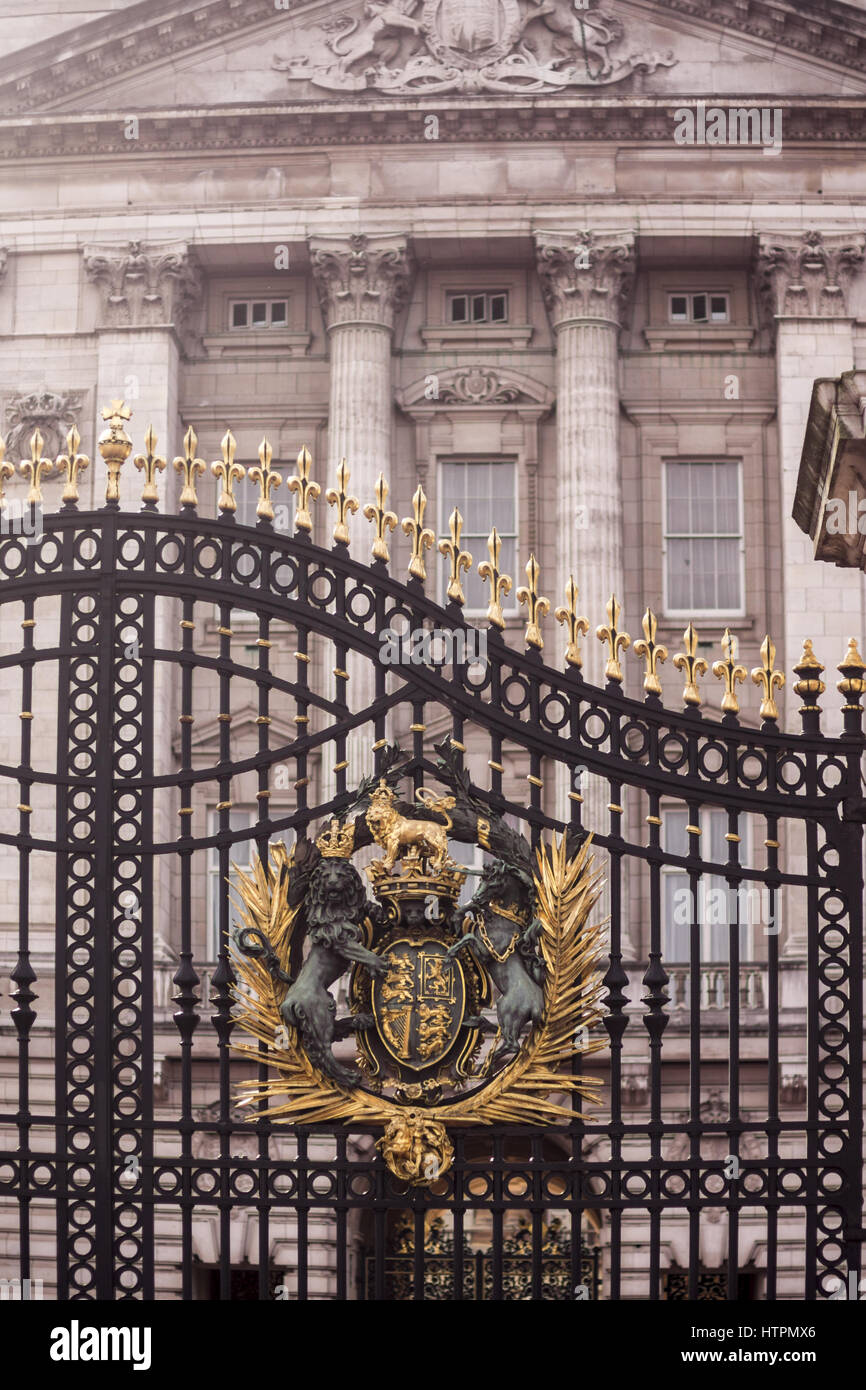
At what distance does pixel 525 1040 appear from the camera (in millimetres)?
12594

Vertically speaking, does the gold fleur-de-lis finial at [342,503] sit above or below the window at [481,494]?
below

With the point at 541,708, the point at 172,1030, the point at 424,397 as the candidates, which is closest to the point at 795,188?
the point at 424,397

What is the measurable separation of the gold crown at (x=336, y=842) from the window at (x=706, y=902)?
22164 mm

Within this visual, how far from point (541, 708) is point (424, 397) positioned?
2731cm

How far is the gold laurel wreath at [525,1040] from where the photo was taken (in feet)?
41.2

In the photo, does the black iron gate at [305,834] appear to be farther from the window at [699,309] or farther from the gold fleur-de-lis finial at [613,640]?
the window at [699,309]

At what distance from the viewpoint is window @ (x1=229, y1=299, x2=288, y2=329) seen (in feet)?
134

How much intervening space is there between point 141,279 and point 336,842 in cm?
2795

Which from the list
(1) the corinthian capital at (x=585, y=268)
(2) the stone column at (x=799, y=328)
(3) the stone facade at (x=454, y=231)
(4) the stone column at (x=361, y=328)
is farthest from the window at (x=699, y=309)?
(4) the stone column at (x=361, y=328)

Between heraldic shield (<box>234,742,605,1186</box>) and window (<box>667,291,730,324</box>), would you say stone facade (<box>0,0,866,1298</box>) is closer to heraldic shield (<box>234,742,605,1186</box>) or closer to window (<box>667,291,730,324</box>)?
window (<box>667,291,730,324</box>)

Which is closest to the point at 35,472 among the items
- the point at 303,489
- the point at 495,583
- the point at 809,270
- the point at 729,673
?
the point at 303,489

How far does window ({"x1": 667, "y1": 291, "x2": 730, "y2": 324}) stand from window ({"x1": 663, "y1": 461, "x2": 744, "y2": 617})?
2.57 meters

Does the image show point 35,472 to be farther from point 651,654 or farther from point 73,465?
point 651,654

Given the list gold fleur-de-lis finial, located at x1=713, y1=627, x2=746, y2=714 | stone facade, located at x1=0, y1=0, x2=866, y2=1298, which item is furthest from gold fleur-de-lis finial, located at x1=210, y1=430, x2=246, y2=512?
stone facade, located at x1=0, y1=0, x2=866, y2=1298
